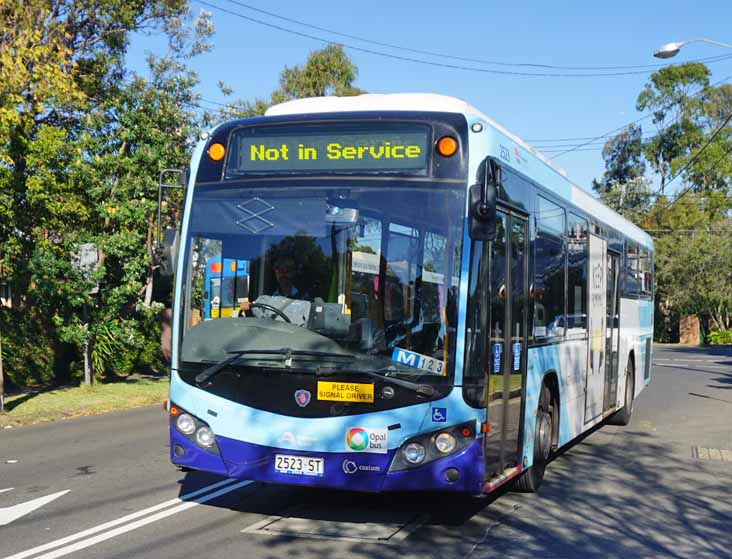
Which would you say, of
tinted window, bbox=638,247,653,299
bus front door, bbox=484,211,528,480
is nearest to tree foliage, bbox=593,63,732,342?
tinted window, bbox=638,247,653,299

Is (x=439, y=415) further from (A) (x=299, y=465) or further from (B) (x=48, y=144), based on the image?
(B) (x=48, y=144)

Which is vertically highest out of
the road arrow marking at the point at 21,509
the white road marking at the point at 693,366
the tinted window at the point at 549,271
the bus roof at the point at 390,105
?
the bus roof at the point at 390,105

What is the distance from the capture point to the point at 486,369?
23.1ft

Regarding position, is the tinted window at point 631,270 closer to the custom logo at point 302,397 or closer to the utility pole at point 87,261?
the custom logo at point 302,397

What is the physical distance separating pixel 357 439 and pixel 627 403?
9254 millimetres

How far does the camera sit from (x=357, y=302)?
6996 mm

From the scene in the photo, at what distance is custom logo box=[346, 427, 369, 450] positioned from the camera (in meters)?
6.82

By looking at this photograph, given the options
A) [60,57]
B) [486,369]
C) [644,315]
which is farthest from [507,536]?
[60,57]

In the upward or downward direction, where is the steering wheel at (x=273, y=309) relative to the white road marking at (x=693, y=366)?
upward

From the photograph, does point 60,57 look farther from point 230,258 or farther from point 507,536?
point 507,536

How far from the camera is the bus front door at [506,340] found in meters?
7.26

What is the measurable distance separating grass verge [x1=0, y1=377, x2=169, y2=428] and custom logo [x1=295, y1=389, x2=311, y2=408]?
9.61 m

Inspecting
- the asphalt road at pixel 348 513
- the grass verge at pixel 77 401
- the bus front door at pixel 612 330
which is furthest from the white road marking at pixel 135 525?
the grass verge at pixel 77 401

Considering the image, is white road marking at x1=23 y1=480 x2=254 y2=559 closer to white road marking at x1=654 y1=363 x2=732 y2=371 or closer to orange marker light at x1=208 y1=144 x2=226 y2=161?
orange marker light at x1=208 y1=144 x2=226 y2=161
